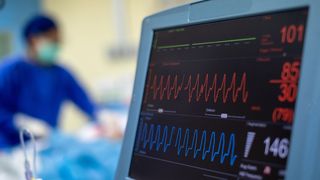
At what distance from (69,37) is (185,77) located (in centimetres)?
316

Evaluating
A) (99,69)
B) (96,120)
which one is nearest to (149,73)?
(96,120)

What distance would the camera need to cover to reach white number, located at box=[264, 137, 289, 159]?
437mm

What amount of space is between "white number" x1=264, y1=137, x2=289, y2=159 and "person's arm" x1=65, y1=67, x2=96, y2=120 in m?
1.95

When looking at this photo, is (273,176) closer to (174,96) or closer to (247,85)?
(247,85)

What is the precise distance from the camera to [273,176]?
→ 44 centimetres

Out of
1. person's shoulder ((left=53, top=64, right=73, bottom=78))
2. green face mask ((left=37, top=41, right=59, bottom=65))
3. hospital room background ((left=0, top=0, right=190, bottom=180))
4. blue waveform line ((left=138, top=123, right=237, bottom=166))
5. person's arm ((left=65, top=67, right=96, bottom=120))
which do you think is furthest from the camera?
person's arm ((left=65, top=67, right=96, bottom=120))

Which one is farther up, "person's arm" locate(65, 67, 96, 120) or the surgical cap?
the surgical cap

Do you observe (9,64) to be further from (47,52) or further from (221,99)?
(221,99)

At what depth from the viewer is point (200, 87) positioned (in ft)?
1.89

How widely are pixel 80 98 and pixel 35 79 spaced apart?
336 millimetres

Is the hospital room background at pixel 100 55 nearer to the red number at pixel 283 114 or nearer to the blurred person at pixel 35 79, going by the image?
the blurred person at pixel 35 79

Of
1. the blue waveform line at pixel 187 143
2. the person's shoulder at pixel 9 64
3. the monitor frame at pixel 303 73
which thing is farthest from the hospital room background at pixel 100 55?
the monitor frame at pixel 303 73

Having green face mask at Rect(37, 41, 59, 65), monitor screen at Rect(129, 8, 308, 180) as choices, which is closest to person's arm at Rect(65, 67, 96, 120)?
green face mask at Rect(37, 41, 59, 65)

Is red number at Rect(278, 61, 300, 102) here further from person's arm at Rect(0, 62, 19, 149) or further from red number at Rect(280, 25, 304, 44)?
person's arm at Rect(0, 62, 19, 149)
